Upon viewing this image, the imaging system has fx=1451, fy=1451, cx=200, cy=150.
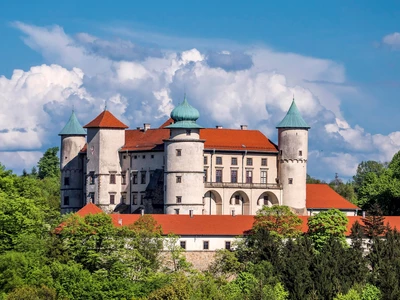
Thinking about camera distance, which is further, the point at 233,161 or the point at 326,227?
the point at 233,161

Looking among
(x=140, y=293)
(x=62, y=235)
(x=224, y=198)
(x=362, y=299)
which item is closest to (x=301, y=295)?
(x=362, y=299)

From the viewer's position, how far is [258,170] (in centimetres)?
10931

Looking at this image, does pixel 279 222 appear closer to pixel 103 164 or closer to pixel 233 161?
pixel 233 161

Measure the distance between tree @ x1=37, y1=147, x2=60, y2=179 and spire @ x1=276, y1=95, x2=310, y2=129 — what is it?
182ft

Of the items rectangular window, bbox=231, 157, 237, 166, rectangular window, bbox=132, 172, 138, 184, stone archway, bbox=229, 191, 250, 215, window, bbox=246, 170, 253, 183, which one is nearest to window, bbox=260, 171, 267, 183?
window, bbox=246, 170, 253, 183

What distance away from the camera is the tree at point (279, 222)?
3669 inches

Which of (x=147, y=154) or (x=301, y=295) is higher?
(x=147, y=154)

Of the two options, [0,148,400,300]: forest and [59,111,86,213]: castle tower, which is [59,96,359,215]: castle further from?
[0,148,400,300]: forest

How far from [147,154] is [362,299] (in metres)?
31.2

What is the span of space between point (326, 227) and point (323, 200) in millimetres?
17459

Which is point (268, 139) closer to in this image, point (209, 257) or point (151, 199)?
point (151, 199)

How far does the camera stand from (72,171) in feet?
371

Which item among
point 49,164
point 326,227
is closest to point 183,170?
point 326,227

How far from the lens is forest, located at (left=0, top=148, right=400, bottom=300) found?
82500 millimetres
